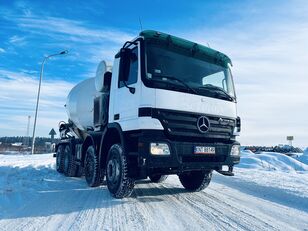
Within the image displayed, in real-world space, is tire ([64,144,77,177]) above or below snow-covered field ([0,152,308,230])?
above

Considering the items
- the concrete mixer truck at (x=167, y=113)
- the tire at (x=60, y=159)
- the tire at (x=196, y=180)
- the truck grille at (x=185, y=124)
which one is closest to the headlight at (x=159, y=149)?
the concrete mixer truck at (x=167, y=113)

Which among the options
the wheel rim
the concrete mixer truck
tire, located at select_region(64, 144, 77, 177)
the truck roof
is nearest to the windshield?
the concrete mixer truck

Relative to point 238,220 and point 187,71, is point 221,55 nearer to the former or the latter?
point 187,71

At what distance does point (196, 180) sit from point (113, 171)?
7.46ft

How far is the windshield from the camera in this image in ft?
19.7

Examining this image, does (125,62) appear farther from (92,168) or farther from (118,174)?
(92,168)

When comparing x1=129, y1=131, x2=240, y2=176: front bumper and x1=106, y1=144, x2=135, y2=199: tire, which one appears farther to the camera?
x1=106, y1=144, x2=135, y2=199: tire

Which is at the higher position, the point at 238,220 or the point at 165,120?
the point at 165,120

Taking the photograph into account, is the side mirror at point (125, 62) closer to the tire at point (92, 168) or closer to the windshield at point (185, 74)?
the windshield at point (185, 74)

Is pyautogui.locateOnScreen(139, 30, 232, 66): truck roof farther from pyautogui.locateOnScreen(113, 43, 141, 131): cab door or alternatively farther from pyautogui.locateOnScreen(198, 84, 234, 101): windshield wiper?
pyautogui.locateOnScreen(198, 84, 234, 101): windshield wiper

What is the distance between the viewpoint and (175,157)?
5805 mm

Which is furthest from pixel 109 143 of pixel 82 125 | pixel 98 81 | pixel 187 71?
pixel 82 125

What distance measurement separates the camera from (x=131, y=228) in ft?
14.6

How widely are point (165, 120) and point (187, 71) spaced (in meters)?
1.26
